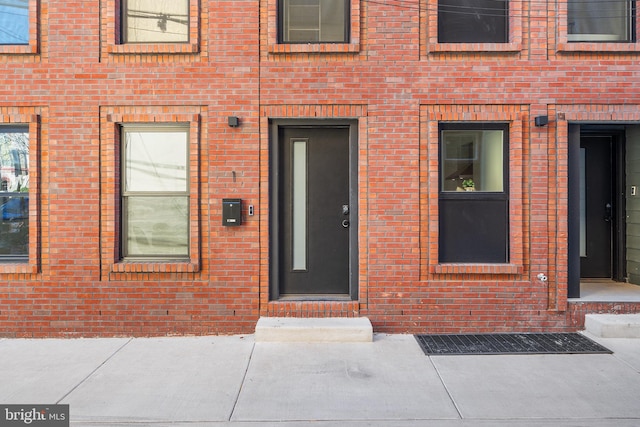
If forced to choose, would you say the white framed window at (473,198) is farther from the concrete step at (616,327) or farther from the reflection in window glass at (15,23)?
the reflection in window glass at (15,23)

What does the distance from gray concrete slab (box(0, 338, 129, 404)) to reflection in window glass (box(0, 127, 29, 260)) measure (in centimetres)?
123

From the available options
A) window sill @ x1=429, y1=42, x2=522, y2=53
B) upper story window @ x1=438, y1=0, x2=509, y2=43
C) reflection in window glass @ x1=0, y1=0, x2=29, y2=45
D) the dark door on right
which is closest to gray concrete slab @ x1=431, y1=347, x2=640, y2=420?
the dark door on right

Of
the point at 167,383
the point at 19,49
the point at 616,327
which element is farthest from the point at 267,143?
the point at 616,327

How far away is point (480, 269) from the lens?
5.81 m

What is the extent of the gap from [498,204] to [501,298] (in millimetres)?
1231

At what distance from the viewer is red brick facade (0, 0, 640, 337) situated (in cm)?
577

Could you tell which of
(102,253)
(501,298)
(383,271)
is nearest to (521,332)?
(501,298)

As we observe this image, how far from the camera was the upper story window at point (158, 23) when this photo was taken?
595 centimetres

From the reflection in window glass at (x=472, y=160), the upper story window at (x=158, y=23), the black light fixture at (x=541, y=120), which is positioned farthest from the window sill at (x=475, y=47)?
the upper story window at (x=158, y=23)

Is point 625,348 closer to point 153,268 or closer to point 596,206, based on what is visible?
point 596,206

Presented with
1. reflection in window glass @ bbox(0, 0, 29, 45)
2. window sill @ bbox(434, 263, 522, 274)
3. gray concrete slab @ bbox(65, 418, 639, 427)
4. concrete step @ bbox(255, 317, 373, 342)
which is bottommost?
gray concrete slab @ bbox(65, 418, 639, 427)

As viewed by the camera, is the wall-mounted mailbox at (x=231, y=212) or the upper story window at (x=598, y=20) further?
the upper story window at (x=598, y=20)

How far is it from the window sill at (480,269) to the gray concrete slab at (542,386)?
1161 millimetres

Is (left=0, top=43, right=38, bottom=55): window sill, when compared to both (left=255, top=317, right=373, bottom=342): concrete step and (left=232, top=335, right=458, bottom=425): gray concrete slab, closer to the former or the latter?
(left=255, top=317, right=373, bottom=342): concrete step
